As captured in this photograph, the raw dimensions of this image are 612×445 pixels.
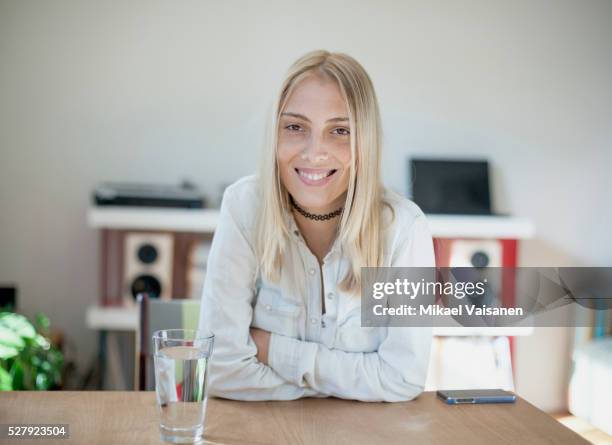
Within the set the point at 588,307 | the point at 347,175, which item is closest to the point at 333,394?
the point at 347,175

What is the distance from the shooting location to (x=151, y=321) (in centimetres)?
162

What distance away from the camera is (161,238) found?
268 cm

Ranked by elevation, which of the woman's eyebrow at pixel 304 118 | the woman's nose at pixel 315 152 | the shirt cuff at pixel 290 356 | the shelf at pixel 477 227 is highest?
the woman's eyebrow at pixel 304 118

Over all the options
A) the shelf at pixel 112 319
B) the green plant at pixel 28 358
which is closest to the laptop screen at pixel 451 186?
the shelf at pixel 112 319

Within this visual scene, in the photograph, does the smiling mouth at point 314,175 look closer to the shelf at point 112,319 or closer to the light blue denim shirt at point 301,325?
the light blue denim shirt at point 301,325

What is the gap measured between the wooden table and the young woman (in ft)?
0.66

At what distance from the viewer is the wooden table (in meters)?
0.97

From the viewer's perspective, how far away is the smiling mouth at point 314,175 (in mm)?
1411

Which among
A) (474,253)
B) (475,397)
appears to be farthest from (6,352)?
(474,253)

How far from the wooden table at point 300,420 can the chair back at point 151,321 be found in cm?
46

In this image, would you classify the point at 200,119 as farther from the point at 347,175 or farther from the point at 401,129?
the point at 347,175

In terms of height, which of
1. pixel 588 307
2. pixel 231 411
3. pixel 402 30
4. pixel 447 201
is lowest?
pixel 588 307

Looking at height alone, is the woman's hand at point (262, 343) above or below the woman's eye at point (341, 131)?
below

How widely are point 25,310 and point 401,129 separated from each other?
1.57 meters
